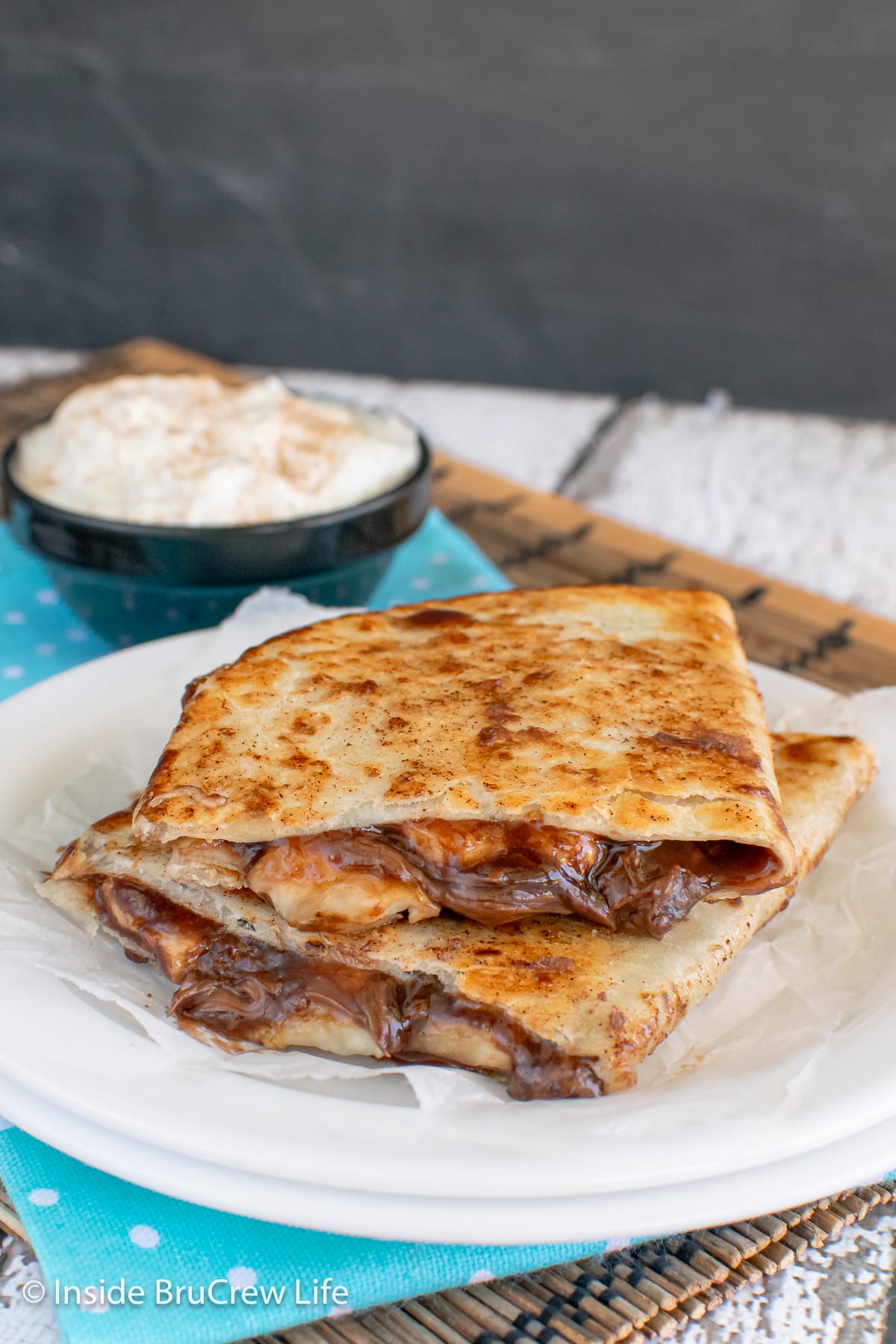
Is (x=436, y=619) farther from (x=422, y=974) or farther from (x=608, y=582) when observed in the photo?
(x=608, y=582)

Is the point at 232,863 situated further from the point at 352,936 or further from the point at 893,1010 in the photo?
the point at 893,1010

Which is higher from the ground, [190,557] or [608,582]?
[190,557]

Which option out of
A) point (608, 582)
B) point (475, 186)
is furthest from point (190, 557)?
point (475, 186)

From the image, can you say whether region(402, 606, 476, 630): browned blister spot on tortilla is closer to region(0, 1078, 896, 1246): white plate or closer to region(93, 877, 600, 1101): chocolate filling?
region(93, 877, 600, 1101): chocolate filling

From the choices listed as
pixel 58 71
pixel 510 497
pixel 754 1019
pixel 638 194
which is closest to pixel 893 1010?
pixel 754 1019

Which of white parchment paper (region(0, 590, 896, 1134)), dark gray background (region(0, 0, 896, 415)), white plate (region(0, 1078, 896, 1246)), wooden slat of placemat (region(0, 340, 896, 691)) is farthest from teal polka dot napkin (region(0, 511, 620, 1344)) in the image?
dark gray background (region(0, 0, 896, 415))

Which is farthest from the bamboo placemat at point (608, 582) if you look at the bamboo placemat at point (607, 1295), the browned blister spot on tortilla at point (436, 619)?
the browned blister spot on tortilla at point (436, 619)
